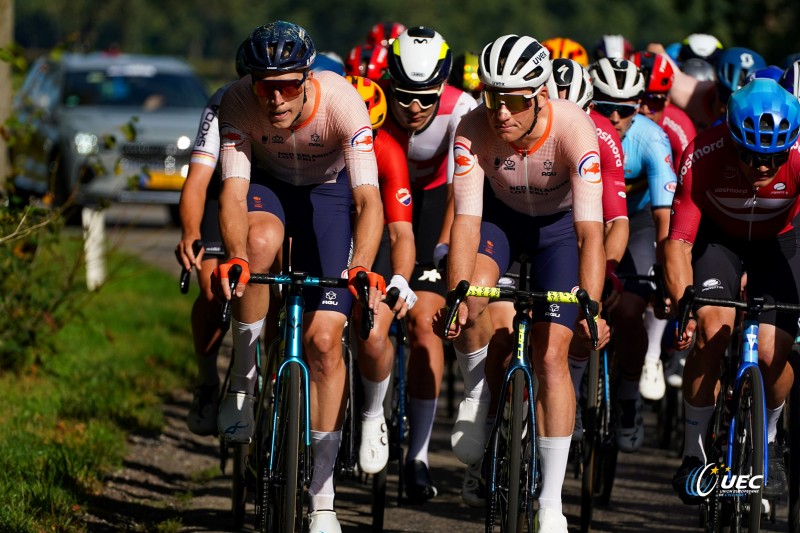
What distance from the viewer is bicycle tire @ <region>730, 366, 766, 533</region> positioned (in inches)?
237

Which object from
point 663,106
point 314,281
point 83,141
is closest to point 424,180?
point 663,106

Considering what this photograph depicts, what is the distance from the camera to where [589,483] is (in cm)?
735

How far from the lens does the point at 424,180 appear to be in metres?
8.14

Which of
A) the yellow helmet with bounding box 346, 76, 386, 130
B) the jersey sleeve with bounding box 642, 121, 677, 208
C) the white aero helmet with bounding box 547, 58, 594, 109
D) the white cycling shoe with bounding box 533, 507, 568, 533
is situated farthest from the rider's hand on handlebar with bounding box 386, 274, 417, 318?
the jersey sleeve with bounding box 642, 121, 677, 208

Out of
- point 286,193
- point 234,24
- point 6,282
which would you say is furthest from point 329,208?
point 234,24

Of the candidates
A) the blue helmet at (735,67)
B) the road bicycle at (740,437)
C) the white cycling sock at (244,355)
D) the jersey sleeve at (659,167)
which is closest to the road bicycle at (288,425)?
the white cycling sock at (244,355)

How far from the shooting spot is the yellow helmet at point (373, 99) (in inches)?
289

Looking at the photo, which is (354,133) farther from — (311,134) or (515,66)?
(515,66)

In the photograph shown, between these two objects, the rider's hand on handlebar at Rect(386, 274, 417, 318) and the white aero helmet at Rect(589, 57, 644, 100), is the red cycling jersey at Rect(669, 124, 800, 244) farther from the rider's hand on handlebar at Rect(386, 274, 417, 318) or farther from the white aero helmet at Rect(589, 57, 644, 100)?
the white aero helmet at Rect(589, 57, 644, 100)

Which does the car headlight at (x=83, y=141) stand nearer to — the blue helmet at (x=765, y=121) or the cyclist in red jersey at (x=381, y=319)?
the cyclist in red jersey at (x=381, y=319)

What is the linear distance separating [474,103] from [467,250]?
2.01 metres

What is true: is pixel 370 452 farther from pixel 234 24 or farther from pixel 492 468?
pixel 234 24

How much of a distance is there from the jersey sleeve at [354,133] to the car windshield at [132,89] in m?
12.9

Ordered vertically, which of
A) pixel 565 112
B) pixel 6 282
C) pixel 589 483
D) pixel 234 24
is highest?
pixel 234 24
